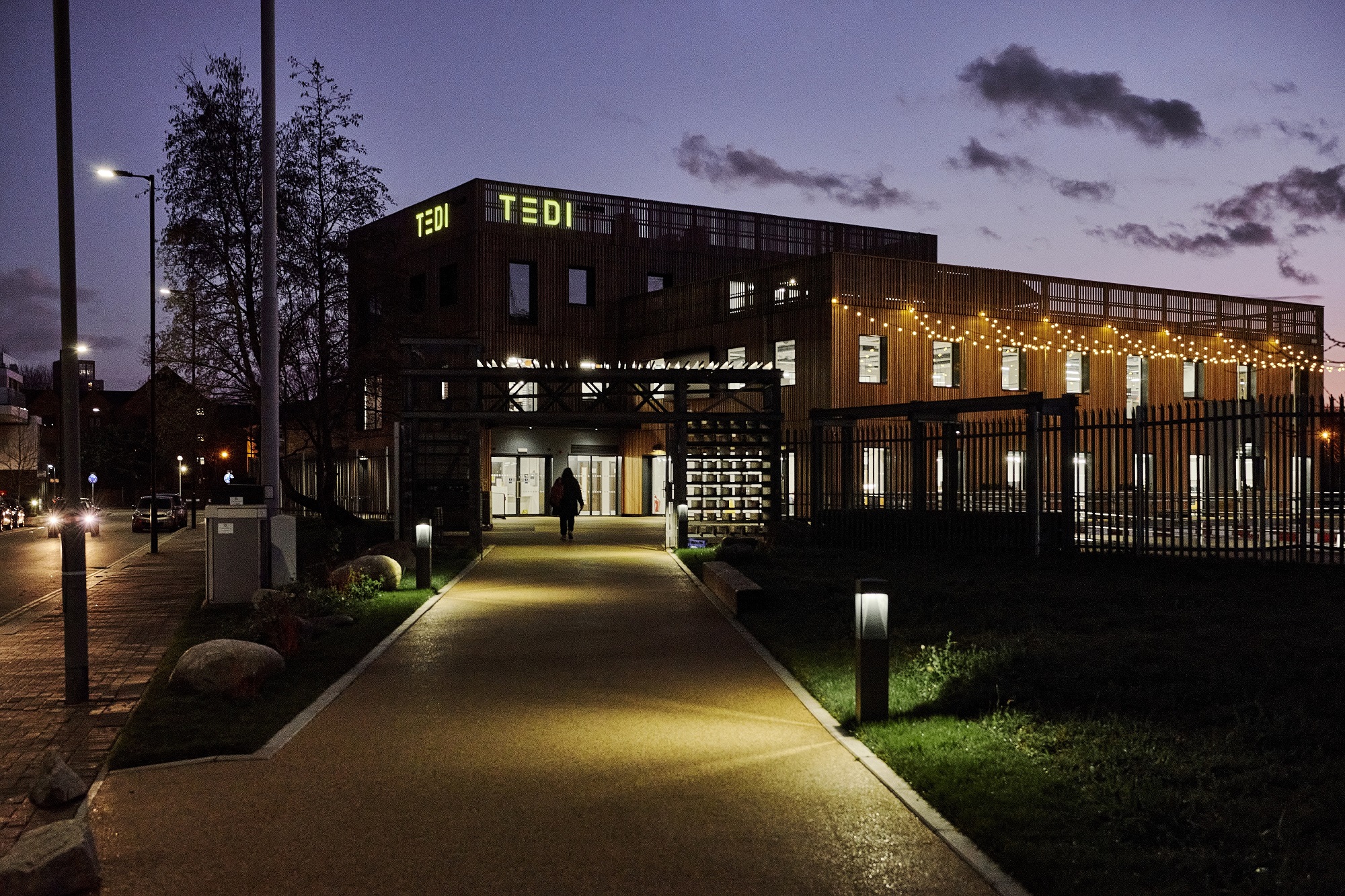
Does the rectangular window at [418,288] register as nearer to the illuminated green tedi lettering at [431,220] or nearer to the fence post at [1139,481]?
the illuminated green tedi lettering at [431,220]

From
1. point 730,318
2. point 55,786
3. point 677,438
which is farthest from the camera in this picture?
point 730,318

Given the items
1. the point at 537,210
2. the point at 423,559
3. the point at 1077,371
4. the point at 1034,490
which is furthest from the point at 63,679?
the point at 537,210

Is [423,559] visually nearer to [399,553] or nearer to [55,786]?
[399,553]

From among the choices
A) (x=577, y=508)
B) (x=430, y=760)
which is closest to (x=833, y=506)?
(x=577, y=508)

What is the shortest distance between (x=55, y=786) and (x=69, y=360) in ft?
15.3

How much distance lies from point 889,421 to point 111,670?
2918cm

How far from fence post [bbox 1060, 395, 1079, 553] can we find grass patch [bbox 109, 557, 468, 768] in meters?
10.5

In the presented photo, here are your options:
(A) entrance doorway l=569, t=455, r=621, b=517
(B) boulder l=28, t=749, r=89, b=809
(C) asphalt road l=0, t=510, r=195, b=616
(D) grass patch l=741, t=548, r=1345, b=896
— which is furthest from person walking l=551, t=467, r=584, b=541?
(B) boulder l=28, t=749, r=89, b=809

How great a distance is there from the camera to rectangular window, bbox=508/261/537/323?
165ft

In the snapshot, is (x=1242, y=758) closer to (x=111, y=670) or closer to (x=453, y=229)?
(x=111, y=670)

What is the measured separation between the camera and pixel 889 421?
38.7m

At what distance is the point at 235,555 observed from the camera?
1727cm

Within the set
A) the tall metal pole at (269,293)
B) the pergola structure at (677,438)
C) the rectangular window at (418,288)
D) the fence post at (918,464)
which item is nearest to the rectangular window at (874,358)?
the pergola structure at (677,438)

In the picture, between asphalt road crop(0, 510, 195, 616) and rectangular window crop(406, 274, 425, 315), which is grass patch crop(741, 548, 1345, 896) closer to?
asphalt road crop(0, 510, 195, 616)
